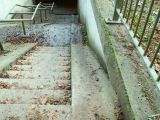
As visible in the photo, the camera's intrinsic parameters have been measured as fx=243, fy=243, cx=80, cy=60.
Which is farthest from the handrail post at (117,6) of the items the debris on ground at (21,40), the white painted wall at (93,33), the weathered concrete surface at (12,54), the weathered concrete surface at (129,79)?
the debris on ground at (21,40)

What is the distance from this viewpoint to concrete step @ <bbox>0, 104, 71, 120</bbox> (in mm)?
2422

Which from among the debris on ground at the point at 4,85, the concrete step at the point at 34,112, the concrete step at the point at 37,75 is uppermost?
the concrete step at the point at 34,112

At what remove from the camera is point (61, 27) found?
8445 millimetres

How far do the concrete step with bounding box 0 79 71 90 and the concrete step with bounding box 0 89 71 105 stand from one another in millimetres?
291

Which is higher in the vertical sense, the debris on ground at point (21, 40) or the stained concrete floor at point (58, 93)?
the stained concrete floor at point (58, 93)

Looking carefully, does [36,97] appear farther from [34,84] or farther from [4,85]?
[4,85]

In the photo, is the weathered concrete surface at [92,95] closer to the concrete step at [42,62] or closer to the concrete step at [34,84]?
the concrete step at [34,84]

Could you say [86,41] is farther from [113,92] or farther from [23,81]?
[113,92]

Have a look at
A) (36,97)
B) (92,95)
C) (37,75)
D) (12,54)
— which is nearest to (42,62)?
(12,54)

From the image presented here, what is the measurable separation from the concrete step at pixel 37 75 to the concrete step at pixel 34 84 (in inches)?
11.7

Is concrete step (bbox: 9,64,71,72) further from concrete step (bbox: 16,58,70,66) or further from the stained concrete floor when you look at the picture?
concrete step (bbox: 16,58,70,66)

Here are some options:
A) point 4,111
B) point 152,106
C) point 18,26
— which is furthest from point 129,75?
point 18,26

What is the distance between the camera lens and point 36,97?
2.89m

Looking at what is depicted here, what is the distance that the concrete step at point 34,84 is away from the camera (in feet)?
10.8
